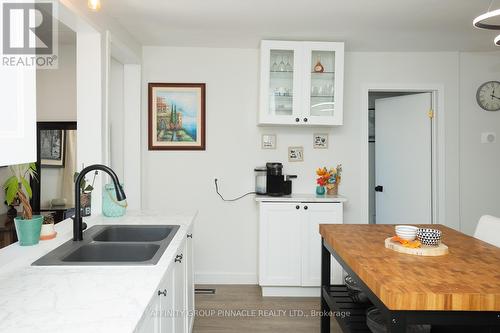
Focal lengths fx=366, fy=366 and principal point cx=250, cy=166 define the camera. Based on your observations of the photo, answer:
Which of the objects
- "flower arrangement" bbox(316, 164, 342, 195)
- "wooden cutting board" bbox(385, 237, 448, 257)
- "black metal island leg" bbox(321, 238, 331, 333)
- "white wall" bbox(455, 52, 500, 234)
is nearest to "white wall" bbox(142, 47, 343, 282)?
"flower arrangement" bbox(316, 164, 342, 195)

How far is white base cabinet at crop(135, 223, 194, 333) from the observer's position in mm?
1305

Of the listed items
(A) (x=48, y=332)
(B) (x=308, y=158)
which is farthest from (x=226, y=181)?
(A) (x=48, y=332)

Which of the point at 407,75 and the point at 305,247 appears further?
the point at 407,75

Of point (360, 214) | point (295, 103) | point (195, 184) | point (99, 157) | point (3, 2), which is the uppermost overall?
point (295, 103)

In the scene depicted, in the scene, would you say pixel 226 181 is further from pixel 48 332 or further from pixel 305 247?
pixel 48 332

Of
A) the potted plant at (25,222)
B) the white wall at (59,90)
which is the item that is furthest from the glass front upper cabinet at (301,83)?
the potted plant at (25,222)

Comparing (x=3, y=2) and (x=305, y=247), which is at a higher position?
(x=3, y=2)

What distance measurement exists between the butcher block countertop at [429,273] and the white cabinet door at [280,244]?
4.52 ft

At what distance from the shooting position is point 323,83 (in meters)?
3.53

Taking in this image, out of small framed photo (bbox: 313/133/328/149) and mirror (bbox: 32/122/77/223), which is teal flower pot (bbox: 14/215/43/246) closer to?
mirror (bbox: 32/122/77/223)

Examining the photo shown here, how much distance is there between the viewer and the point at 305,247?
3.46 m

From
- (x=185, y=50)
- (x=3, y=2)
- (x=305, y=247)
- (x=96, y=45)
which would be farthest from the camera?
(x=185, y=50)

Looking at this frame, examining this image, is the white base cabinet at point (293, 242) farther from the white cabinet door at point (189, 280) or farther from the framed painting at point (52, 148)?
the framed painting at point (52, 148)

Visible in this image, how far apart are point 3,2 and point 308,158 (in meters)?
3.29
